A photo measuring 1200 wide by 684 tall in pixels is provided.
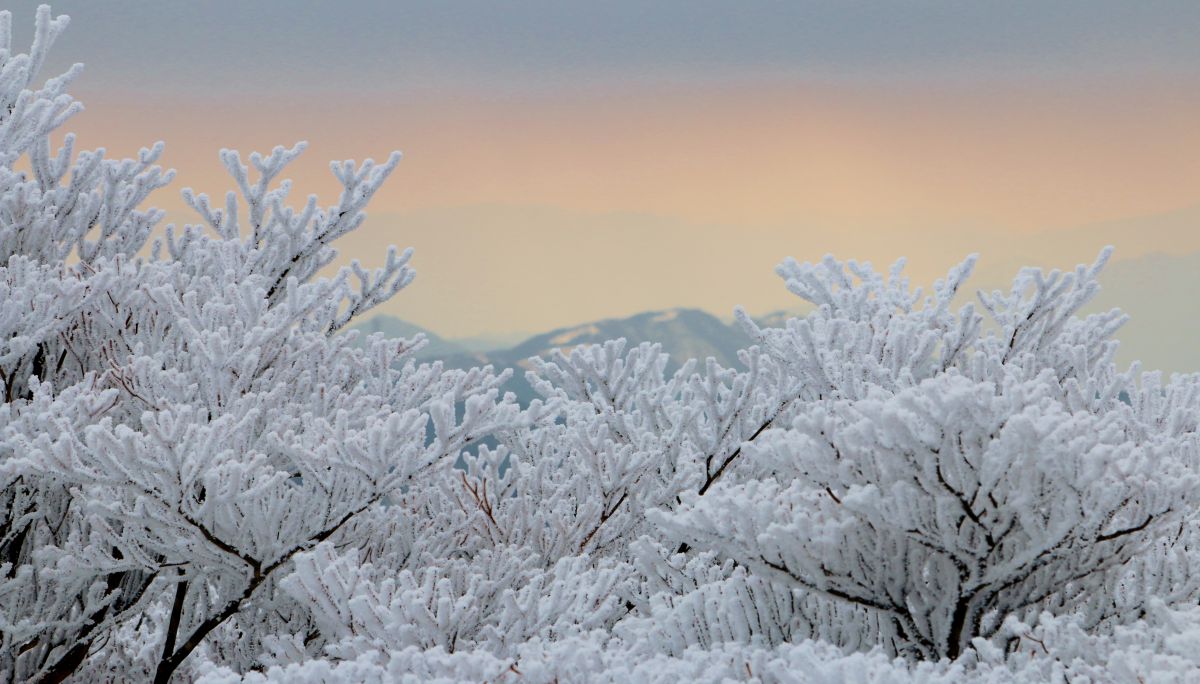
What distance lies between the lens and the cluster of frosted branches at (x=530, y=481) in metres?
3.19

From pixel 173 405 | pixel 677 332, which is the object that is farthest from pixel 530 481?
pixel 677 332

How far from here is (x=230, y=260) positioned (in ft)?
17.4

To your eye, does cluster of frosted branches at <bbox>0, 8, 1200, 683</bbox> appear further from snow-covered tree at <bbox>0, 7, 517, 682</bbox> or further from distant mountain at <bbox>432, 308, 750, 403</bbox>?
distant mountain at <bbox>432, 308, 750, 403</bbox>

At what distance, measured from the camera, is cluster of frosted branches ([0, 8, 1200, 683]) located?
3191 mm

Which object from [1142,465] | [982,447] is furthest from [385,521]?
[1142,465]

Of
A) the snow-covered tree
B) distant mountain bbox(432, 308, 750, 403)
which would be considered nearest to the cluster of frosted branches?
the snow-covered tree

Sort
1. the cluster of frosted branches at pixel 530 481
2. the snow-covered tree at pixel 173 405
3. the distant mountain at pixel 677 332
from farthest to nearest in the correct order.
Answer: the distant mountain at pixel 677 332, the snow-covered tree at pixel 173 405, the cluster of frosted branches at pixel 530 481

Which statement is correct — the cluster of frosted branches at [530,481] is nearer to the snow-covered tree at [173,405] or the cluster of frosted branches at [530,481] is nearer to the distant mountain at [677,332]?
the snow-covered tree at [173,405]

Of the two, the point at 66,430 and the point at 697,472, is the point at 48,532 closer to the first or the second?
the point at 66,430

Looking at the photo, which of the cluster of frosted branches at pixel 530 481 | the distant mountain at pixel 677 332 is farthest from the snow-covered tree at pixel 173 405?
the distant mountain at pixel 677 332

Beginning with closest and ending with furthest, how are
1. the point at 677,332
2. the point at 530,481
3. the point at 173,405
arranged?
the point at 173,405, the point at 530,481, the point at 677,332

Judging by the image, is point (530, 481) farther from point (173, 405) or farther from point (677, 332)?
point (677, 332)

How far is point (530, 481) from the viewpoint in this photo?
5.88 meters

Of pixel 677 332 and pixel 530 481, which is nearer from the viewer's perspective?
pixel 530 481
